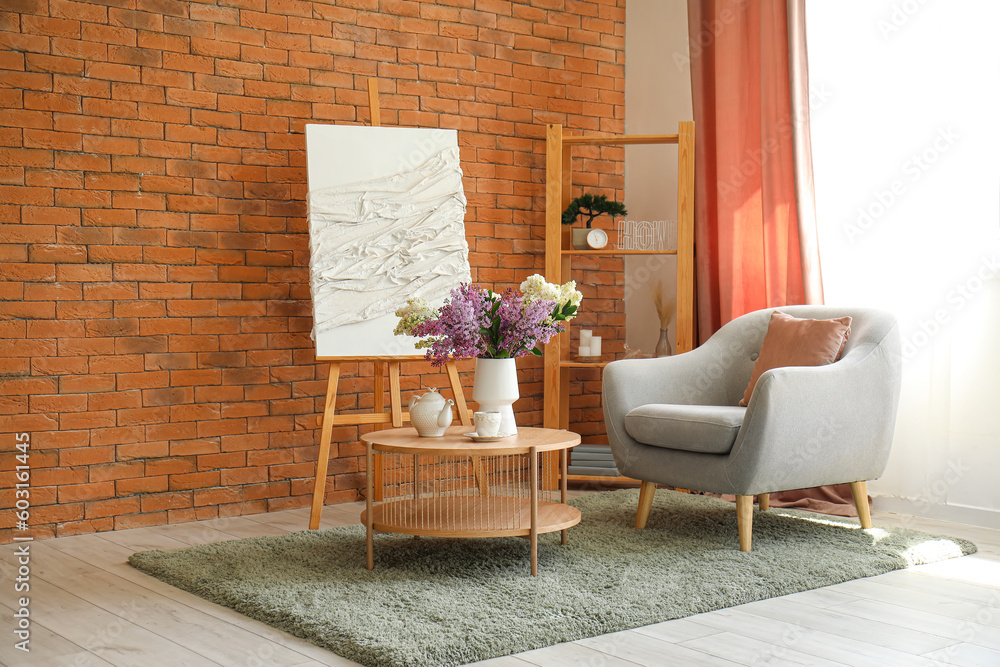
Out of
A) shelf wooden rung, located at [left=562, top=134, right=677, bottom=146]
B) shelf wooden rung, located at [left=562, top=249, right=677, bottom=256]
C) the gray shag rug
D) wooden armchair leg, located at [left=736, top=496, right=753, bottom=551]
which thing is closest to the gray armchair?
wooden armchair leg, located at [left=736, top=496, right=753, bottom=551]

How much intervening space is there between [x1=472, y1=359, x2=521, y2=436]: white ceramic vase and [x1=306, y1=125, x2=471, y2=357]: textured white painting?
2.72ft

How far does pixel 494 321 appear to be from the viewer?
311cm

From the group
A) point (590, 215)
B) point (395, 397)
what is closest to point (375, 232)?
point (395, 397)

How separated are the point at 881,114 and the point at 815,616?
2.32 m

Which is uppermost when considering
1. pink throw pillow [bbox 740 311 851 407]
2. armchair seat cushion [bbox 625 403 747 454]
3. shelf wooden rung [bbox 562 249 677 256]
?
shelf wooden rung [bbox 562 249 677 256]

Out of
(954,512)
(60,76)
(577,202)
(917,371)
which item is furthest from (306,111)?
(954,512)

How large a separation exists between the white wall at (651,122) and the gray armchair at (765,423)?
123 centimetres

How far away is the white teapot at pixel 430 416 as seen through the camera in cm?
309

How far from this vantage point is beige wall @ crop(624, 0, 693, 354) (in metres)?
4.99

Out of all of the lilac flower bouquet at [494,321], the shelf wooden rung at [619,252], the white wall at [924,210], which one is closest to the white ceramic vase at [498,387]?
the lilac flower bouquet at [494,321]

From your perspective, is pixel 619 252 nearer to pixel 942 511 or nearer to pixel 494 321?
pixel 494 321

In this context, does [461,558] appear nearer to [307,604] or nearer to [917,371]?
[307,604]

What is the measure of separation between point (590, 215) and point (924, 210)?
153 centimetres

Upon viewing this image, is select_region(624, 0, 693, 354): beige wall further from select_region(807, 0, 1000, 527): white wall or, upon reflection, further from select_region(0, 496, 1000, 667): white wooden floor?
select_region(0, 496, 1000, 667): white wooden floor
